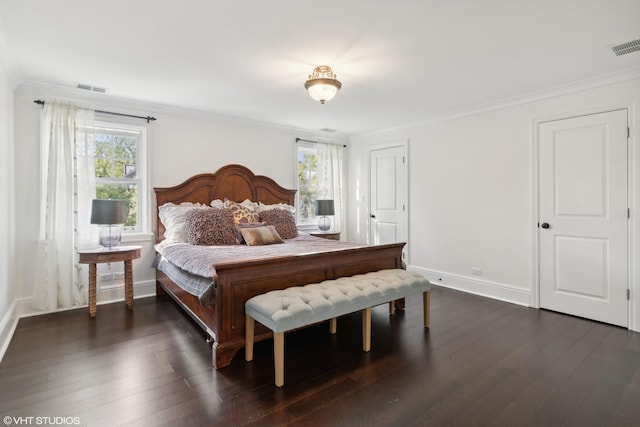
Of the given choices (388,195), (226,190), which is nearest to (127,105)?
(226,190)

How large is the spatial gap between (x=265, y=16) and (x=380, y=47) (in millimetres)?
931

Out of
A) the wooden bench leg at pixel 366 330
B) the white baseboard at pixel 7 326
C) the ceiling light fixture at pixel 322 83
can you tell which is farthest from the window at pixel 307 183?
the white baseboard at pixel 7 326

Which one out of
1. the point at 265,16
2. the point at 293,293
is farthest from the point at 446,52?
the point at 293,293

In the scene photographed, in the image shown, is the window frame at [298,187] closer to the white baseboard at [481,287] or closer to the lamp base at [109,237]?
the white baseboard at [481,287]

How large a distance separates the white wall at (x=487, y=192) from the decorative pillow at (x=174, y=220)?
3.25 m

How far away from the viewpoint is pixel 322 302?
92.2 inches

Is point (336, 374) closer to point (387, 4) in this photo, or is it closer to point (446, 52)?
point (387, 4)

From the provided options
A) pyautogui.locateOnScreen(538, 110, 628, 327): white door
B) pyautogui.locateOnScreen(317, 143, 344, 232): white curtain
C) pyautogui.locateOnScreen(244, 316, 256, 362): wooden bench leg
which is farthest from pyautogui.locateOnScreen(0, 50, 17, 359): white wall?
pyautogui.locateOnScreen(538, 110, 628, 327): white door

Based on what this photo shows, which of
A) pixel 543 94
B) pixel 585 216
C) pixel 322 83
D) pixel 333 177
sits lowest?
pixel 585 216

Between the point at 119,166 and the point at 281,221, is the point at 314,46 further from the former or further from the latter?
the point at 119,166

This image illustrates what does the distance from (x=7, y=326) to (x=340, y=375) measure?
292 centimetres

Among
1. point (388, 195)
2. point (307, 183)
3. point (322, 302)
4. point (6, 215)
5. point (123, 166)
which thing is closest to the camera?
point (322, 302)

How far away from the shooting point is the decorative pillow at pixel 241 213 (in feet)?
13.5

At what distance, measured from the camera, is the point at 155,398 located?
1938 mm
